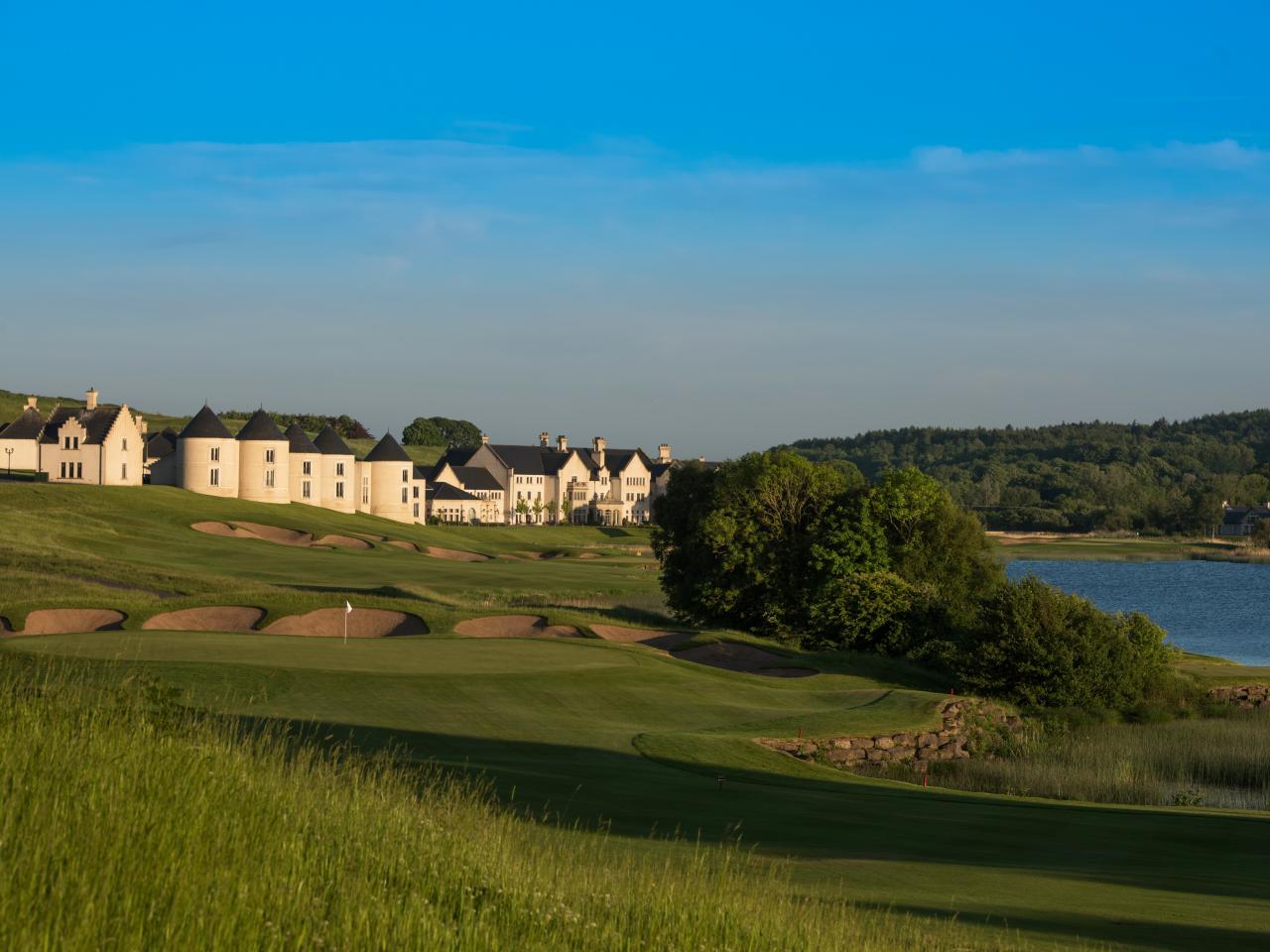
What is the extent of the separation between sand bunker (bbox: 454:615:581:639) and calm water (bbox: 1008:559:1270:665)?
27849 mm

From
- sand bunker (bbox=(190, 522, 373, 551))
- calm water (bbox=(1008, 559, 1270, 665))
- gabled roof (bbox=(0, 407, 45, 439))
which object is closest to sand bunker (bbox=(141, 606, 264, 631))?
calm water (bbox=(1008, 559, 1270, 665))

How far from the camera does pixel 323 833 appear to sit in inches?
361

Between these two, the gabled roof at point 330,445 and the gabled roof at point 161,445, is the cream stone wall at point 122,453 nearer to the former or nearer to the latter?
the gabled roof at point 161,445

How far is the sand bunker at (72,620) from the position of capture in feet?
129

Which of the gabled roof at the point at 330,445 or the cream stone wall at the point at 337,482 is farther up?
the gabled roof at the point at 330,445

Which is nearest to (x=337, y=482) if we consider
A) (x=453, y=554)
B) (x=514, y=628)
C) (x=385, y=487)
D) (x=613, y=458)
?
(x=385, y=487)

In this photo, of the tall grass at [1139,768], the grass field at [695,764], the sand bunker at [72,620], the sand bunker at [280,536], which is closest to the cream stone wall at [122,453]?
the sand bunker at [280,536]

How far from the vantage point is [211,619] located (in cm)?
4209

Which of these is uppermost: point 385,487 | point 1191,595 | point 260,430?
point 260,430

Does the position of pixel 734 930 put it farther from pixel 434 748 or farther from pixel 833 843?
pixel 434 748

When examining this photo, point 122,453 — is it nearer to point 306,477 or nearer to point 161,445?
point 306,477

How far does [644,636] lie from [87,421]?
6874 cm

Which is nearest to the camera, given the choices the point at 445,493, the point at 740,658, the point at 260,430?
the point at 740,658

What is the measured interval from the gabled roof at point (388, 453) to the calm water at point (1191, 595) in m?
54.7
